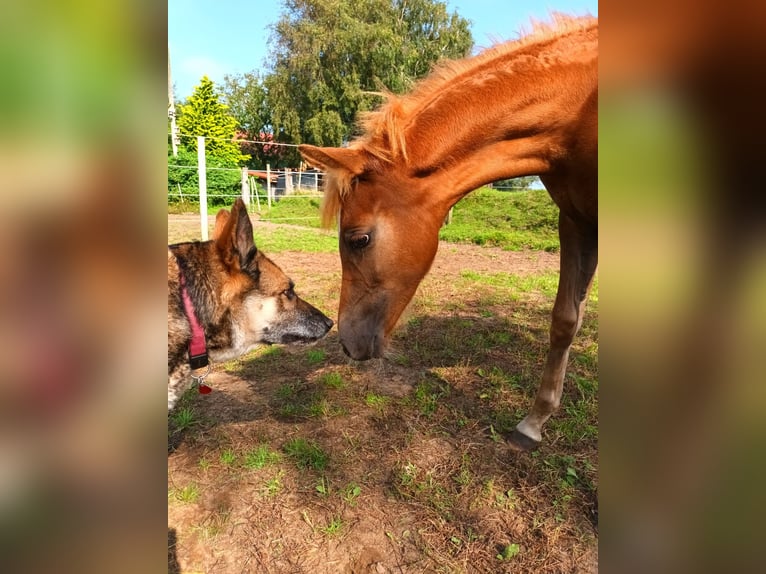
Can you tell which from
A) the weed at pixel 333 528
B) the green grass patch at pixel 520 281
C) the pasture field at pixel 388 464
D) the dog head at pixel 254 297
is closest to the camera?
the pasture field at pixel 388 464

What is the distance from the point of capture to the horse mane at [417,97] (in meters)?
2.30

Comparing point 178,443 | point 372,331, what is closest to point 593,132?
point 372,331

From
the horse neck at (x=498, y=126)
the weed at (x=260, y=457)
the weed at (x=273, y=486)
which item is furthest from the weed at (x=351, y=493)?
the horse neck at (x=498, y=126)

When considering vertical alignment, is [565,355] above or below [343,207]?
below

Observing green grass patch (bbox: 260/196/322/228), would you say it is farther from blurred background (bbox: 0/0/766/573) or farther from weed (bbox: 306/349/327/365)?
blurred background (bbox: 0/0/766/573)

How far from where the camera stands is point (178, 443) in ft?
10.5

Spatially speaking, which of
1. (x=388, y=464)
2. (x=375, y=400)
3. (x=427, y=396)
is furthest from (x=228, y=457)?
(x=427, y=396)

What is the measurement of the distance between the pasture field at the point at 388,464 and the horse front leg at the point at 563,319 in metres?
0.15

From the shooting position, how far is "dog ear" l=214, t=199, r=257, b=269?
2.43 metres

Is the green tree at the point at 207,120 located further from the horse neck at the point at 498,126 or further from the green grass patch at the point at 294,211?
the horse neck at the point at 498,126
